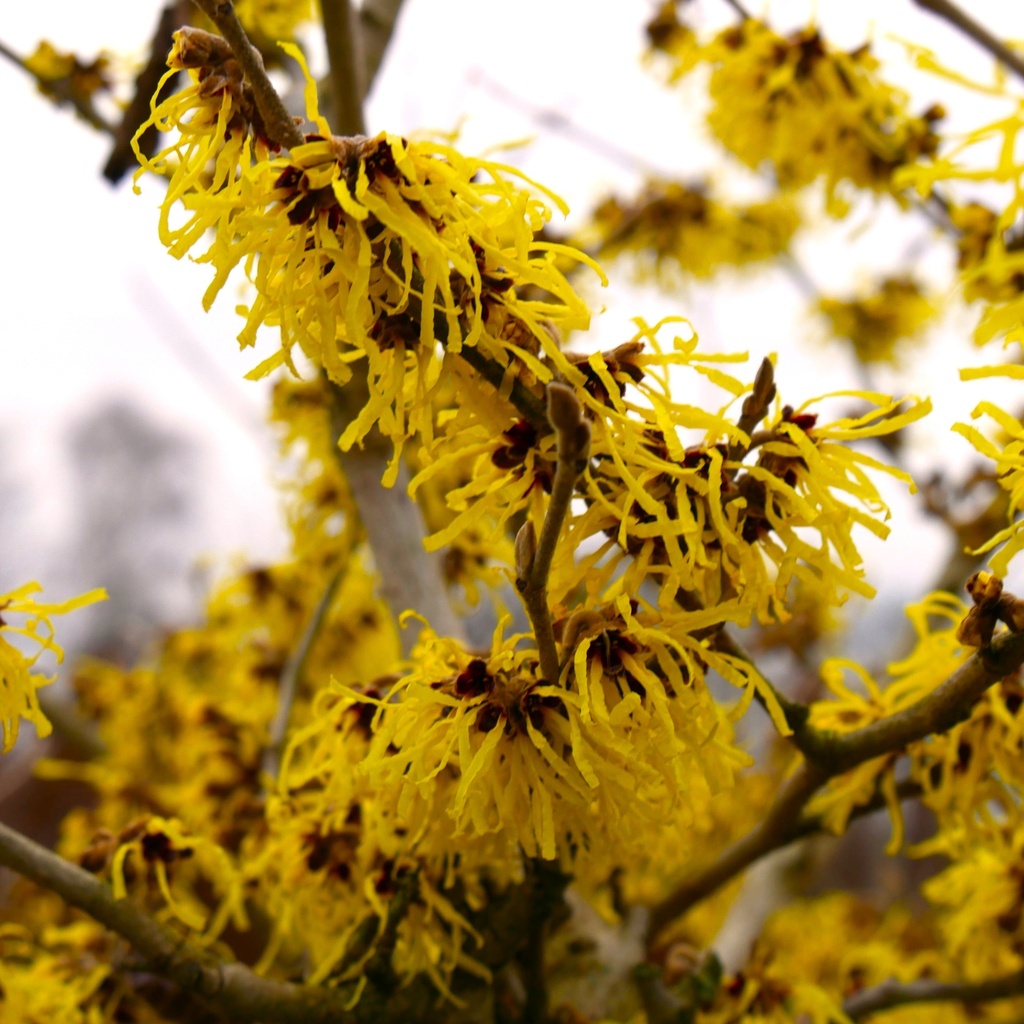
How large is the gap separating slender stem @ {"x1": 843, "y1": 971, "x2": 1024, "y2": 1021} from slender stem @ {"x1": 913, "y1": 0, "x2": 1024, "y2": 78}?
0.85m

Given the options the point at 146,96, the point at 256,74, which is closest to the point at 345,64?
the point at 146,96

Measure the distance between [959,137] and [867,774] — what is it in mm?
479

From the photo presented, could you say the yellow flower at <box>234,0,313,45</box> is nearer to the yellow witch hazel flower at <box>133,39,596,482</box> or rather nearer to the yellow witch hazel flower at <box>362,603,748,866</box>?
the yellow witch hazel flower at <box>133,39,596,482</box>

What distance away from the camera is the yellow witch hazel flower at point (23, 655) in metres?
0.65

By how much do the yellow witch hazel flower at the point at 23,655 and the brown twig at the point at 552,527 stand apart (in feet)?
1.03

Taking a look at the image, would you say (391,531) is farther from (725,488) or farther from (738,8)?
(738,8)

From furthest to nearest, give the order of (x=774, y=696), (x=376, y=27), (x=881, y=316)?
(x=881, y=316) < (x=376, y=27) < (x=774, y=696)

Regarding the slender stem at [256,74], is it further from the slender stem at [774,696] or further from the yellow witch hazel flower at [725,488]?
the slender stem at [774,696]

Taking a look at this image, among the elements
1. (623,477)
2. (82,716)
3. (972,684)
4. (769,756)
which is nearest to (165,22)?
(623,477)

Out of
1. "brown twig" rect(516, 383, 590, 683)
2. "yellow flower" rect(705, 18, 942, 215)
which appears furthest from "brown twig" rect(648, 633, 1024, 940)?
"yellow flower" rect(705, 18, 942, 215)

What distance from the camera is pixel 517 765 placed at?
1.88 ft

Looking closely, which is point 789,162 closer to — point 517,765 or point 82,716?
point 517,765

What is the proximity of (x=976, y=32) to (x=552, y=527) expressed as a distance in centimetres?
52

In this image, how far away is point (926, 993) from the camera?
103cm
